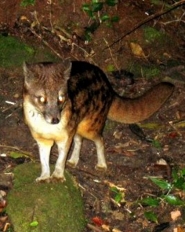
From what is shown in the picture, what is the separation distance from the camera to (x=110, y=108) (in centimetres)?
710

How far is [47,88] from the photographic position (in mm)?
5703

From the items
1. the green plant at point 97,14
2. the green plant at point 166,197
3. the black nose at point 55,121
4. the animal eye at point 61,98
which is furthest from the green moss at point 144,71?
the black nose at point 55,121

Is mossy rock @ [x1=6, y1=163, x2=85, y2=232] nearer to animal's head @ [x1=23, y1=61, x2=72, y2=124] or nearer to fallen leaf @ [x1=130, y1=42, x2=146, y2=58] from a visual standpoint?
animal's head @ [x1=23, y1=61, x2=72, y2=124]

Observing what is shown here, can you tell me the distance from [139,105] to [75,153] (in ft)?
3.26

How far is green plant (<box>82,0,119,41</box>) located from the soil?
74mm

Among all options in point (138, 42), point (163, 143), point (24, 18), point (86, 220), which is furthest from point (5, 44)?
point (86, 220)

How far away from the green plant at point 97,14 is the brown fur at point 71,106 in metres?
1.61

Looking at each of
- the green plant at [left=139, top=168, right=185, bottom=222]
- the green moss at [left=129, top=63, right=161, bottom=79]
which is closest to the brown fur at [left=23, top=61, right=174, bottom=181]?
the green plant at [left=139, top=168, right=185, bottom=222]

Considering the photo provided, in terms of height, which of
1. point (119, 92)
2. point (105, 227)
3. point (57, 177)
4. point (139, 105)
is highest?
point (139, 105)

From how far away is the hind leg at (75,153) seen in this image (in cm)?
701

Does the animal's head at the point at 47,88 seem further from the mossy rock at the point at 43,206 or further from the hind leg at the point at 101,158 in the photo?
the hind leg at the point at 101,158

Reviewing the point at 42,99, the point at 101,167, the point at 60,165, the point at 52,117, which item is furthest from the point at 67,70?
the point at 101,167

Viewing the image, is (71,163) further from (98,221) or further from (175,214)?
(175,214)

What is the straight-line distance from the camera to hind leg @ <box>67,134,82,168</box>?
23.0 feet
